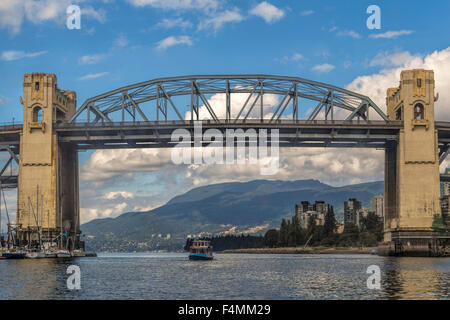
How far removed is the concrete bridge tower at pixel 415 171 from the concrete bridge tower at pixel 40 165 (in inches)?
2239

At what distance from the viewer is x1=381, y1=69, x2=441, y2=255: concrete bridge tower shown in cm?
10844

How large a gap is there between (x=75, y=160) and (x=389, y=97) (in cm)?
5973

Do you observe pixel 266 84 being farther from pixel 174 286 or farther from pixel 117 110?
pixel 174 286

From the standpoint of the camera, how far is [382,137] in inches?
4471

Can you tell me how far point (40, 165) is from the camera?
112 meters

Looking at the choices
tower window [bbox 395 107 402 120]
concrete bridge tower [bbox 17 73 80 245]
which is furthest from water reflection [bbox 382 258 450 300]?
concrete bridge tower [bbox 17 73 80 245]

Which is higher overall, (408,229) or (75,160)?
(75,160)

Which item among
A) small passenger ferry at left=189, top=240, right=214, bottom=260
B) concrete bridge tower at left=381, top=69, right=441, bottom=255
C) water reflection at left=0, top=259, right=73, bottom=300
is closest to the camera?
water reflection at left=0, top=259, right=73, bottom=300

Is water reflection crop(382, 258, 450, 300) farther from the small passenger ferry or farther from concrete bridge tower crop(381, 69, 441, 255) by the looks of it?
the small passenger ferry

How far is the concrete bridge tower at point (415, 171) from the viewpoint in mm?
108438

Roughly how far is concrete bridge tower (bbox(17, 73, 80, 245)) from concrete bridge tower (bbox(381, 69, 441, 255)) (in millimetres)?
56877

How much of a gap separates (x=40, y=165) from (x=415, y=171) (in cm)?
6255

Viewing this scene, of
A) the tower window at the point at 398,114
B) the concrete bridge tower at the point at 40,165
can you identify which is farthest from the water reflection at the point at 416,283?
the concrete bridge tower at the point at 40,165
